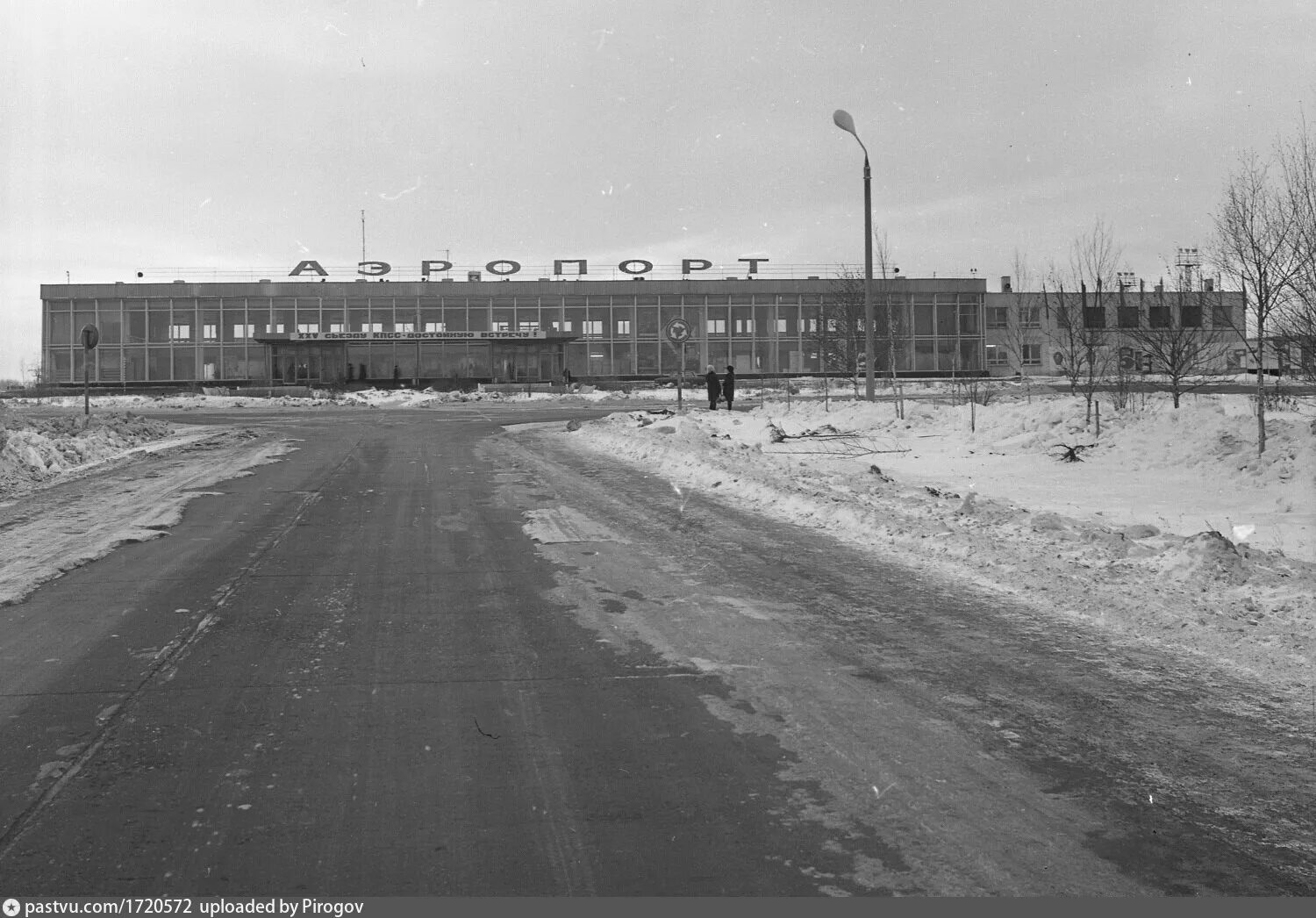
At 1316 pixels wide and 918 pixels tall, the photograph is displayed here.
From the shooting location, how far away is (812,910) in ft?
11.0

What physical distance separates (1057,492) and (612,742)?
10.2 m

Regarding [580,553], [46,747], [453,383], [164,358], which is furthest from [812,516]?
[164,358]

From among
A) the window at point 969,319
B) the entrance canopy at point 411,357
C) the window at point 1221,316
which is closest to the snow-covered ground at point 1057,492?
the window at point 1221,316

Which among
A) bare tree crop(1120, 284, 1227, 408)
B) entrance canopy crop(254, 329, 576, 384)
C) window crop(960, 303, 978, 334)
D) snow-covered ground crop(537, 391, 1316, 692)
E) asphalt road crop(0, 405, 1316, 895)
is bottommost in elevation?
asphalt road crop(0, 405, 1316, 895)

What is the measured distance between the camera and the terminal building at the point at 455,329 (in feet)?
229

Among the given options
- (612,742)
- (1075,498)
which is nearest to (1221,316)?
(1075,498)

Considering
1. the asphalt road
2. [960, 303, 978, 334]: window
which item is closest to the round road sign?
the asphalt road

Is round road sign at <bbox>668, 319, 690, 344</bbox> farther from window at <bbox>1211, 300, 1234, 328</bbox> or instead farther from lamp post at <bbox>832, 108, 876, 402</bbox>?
window at <bbox>1211, 300, 1234, 328</bbox>

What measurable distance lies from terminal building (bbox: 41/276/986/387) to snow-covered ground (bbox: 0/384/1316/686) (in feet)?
143

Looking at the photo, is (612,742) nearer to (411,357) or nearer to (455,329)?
(411,357)

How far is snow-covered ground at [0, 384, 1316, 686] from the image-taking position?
745cm

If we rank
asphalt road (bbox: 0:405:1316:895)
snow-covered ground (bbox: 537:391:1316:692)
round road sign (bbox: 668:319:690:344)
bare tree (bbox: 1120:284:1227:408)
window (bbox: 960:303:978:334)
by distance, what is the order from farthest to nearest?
window (bbox: 960:303:978:334)
round road sign (bbox: 668:319:690:344)
bare tree (bbox: 1120:284:1227:408)
snow-covered ground (bbox: 537:391:1316:692)
asphalt road (bbox: 0:405:1316:895)

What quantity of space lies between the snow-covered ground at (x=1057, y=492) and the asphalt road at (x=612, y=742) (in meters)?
0.94

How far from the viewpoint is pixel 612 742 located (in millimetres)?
4883
